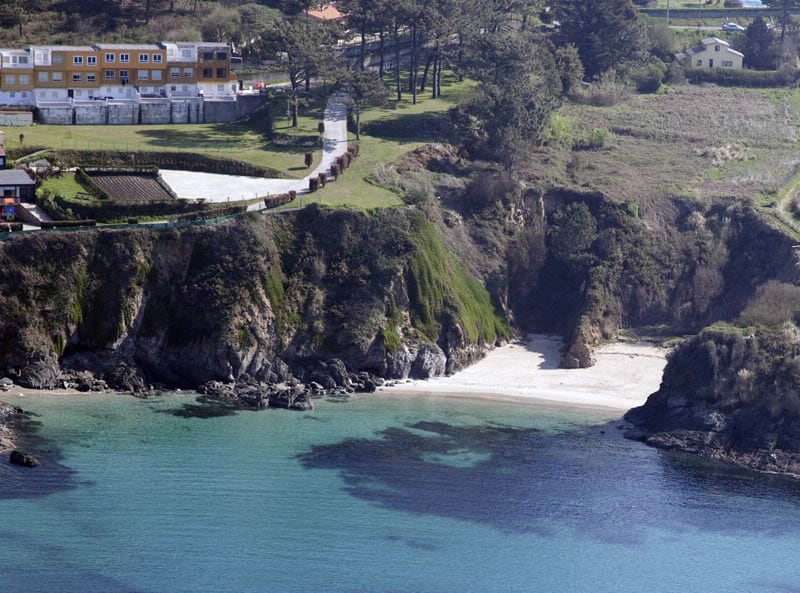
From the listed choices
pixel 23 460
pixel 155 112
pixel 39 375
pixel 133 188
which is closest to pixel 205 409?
pixel 39 375

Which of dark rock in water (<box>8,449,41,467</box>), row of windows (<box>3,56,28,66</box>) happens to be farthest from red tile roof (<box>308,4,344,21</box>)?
dark rock in water (<box>8,449,41,467</box>)

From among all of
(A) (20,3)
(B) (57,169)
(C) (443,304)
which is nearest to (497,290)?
(C) (443,304)

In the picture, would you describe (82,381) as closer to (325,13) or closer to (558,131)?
(558,131)

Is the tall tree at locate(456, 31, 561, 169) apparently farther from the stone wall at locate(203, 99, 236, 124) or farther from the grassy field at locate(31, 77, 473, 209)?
the stone wall at locate(203, 99, 236, 124)

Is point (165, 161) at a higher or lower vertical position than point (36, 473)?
higher

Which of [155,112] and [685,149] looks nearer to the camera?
[155,112]

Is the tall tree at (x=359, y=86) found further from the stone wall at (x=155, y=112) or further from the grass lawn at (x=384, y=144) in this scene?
the stone wall at (x=155, y=112)
